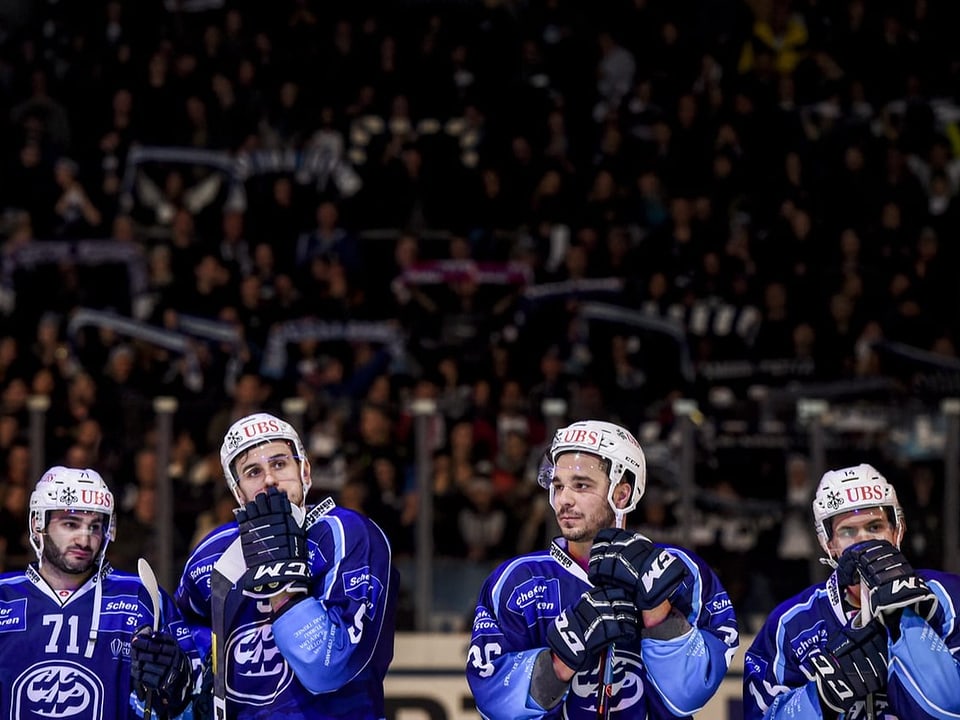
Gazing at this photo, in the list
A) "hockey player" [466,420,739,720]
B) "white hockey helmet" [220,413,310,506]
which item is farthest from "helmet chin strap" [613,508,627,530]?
"white hockey helmet" [220,413,310,506]

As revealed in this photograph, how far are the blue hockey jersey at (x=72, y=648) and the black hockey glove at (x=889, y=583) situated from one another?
1913 millimetres

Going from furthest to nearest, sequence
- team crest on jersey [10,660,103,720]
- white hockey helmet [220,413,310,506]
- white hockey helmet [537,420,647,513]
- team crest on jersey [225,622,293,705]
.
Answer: team crest on jersey [10,660,103,720] < white hockey helmet [220,413,310,506] < team crest on jersey [225,622,293,705] < white hockey helmet [537,420,647,513]

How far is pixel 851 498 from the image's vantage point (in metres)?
5.29

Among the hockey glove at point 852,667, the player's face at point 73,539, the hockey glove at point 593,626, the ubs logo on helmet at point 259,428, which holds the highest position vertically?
the ubs logo on helmet at point 259,428

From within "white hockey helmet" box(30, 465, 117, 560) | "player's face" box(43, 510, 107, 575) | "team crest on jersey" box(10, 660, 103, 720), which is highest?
"white hockey helmet" box(30, 465, 117, 560)

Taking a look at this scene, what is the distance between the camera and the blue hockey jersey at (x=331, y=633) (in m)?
5.00

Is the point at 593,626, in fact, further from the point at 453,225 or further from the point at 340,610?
the point at 453,225

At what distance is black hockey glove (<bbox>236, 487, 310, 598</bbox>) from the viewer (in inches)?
188

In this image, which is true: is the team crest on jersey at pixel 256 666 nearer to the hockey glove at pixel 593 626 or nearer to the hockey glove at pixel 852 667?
the hockey glove at pixel 593 626

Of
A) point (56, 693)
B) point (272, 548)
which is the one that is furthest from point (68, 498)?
point (272, 548)

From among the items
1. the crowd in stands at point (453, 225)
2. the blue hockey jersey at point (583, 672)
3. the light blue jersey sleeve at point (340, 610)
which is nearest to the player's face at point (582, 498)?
the blue hockey jersey at point (583, 672)

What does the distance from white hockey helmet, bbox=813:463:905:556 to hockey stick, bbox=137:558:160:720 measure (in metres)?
1.95

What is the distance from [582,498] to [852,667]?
33.6 inches

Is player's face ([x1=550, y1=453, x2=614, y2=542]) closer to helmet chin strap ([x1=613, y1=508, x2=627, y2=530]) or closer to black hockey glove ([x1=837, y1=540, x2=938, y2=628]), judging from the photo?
helmet chin strap ([x1=613, y1=508, x2=627, y2=530])
